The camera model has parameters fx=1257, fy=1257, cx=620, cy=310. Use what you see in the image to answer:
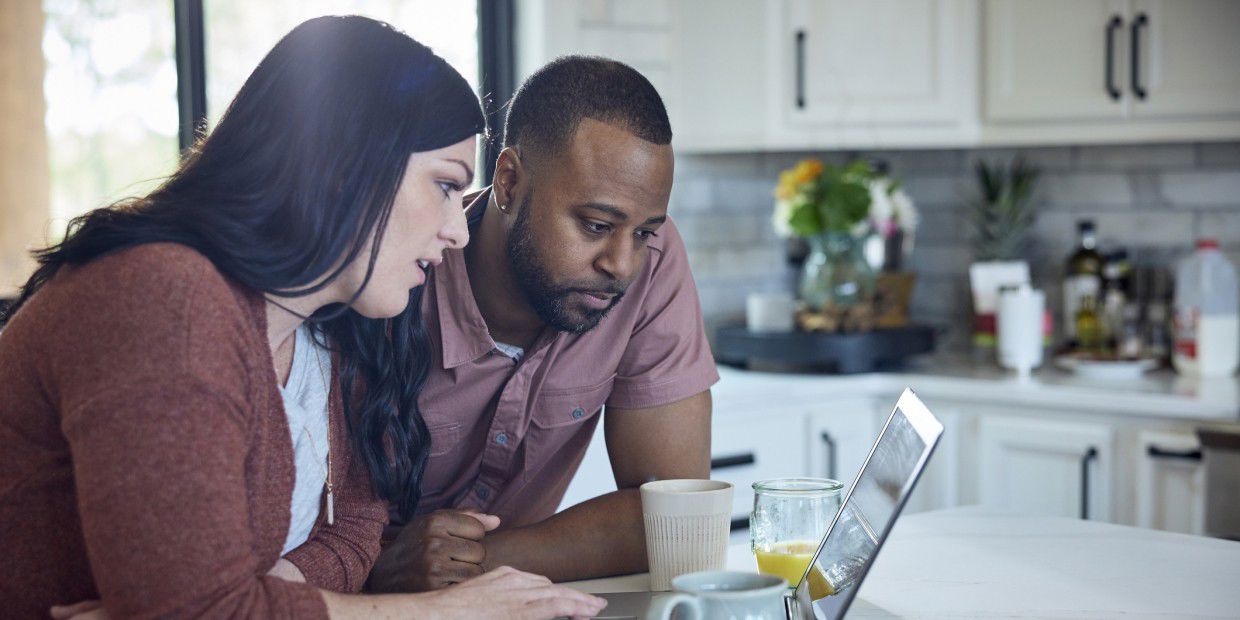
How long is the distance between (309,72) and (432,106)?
0.12m

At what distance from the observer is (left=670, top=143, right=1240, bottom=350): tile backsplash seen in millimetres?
3244

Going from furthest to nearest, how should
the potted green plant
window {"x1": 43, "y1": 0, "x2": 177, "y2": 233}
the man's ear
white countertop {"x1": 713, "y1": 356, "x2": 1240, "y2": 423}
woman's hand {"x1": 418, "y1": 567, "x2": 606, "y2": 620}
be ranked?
1. the potted green plant
2. white countertop {"x1": 713, "y1": 356, "x2": 1240, "y2": 423}
3. window {"x1": 43, "y1": 0, "x2": 177, "y2": 233}
4. the man's ear
5. woman's hand {"x1": 418, "y1": 567, "x2": 606, "y2": 620}

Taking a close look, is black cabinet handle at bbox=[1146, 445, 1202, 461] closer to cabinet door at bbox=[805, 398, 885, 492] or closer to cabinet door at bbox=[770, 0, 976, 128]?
cabinet door at bbox=[805, 398, 885, 492]

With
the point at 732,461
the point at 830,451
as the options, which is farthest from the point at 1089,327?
the point at 732,461

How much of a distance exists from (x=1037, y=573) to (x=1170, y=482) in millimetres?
1502

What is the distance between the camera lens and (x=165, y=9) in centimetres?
270

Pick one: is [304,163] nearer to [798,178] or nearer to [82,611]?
[82,611]

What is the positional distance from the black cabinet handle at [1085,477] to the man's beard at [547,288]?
1630 mm

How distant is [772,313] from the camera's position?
334 centimetres

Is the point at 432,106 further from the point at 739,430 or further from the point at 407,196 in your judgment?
the point at 739,430

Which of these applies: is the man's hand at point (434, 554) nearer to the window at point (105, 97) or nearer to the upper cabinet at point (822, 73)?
the window at point (105, 97)

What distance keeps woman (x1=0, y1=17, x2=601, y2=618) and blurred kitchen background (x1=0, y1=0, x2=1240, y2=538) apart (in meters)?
1.42

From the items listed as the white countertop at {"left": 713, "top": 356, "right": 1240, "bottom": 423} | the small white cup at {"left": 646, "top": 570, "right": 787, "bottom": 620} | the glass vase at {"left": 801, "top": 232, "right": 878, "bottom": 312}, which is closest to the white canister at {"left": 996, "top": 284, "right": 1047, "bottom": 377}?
the white countertop at {"left": 713, "top": 356, "right": 1240, "bottom": 423}

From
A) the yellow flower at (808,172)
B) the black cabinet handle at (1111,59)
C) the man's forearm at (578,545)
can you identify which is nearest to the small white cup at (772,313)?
the yellow flower at (808,172)
